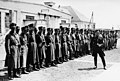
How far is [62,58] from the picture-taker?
12.8 meters

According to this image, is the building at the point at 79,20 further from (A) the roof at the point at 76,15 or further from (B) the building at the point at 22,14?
(B) the building at the point at 22,14

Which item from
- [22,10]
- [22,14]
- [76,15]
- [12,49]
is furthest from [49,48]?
[76,15]

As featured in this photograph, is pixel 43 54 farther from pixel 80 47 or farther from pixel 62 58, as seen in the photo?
pixel 80 47

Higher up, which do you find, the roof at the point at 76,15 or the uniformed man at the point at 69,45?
the roof at the point at 76,15

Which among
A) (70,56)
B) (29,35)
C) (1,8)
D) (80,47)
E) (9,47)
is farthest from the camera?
(1,8)

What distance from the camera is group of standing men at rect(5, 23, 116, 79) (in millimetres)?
8523

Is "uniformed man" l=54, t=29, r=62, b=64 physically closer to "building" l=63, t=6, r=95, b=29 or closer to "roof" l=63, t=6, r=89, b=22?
"building" l=63, t=6, r=95, b=29

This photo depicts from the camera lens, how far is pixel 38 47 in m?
10.4

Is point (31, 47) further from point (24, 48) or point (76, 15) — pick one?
Result: point (76, 15)

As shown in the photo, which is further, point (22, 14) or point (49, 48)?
point (22, 14)

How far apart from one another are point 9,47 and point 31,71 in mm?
2108

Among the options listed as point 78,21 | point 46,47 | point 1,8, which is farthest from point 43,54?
point 78,21

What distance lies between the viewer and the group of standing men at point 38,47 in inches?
336

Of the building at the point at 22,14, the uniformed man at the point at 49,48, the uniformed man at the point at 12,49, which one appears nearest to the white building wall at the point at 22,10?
the building at the point at 22,14
